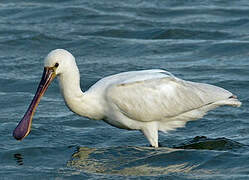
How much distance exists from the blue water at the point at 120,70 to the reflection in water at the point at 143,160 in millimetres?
14

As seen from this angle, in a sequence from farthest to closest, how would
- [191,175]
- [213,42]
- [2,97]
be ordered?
[213,42], [2,97], [191,175]

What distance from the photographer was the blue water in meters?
10.2

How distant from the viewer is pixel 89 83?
14.8 metres

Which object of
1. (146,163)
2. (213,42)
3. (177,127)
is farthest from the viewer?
(213,42)

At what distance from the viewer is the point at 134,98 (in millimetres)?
10883

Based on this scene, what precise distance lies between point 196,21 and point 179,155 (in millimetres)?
8995

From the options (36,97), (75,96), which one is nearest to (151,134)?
(75,96)

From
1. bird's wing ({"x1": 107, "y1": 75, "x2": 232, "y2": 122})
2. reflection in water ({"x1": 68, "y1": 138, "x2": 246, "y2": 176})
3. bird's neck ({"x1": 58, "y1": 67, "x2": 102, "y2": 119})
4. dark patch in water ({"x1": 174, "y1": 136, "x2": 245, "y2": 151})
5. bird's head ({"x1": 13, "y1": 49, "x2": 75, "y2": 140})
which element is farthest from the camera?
dark patch in water ({"x1": 174, "y1": 136, "x2": 245, "y2": 151})

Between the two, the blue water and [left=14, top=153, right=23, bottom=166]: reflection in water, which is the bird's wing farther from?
[left=14, top=153, right=23, bottom=166]: reflection in water

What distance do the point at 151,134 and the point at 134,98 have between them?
569 mm

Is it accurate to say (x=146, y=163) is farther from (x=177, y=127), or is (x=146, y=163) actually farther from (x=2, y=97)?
(x=2, y=97)

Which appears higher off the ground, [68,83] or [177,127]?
[68,83]

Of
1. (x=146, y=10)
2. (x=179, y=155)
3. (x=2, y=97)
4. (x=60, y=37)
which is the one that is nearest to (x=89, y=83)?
(x=2, y=97)

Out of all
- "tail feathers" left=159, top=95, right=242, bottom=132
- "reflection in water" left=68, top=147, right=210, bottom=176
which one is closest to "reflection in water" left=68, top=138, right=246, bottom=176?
"reflection in water" left=68, top=147, right=210, bottom=176
